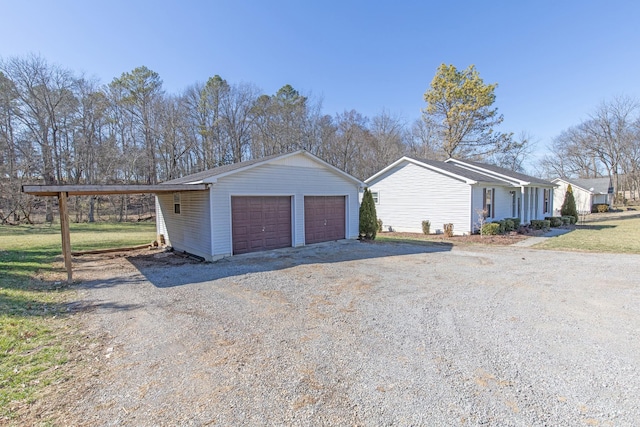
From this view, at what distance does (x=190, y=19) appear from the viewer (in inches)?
516

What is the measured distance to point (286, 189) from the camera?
11742 mm

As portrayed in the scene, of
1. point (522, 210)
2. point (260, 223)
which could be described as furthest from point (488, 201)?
point (260, 223)

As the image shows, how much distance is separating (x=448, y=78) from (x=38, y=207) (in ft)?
124

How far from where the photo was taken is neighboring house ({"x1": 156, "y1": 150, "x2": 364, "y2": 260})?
10.2 m

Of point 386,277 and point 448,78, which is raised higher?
point 448,78

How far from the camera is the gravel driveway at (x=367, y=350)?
273 centimetres

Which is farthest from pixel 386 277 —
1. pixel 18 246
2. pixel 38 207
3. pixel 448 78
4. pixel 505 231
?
pixel 38 207

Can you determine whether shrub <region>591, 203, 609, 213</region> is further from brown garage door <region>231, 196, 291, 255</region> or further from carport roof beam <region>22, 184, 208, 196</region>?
carport roof beam <region>22, 184, 208, 196</region>

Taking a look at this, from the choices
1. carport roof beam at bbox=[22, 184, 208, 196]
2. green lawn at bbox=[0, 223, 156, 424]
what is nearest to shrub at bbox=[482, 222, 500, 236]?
carport roof beam at bbox=[22, 184, 208, 196]

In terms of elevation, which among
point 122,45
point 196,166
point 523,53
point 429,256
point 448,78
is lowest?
point 429,256

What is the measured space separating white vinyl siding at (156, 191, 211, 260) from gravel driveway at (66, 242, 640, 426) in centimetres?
279

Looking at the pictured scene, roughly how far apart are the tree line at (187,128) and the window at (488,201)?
14.2 meters

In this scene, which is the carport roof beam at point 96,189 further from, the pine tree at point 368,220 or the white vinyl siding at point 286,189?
the pine tree at point 368,220

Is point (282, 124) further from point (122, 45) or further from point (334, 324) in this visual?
point (334, 324)
